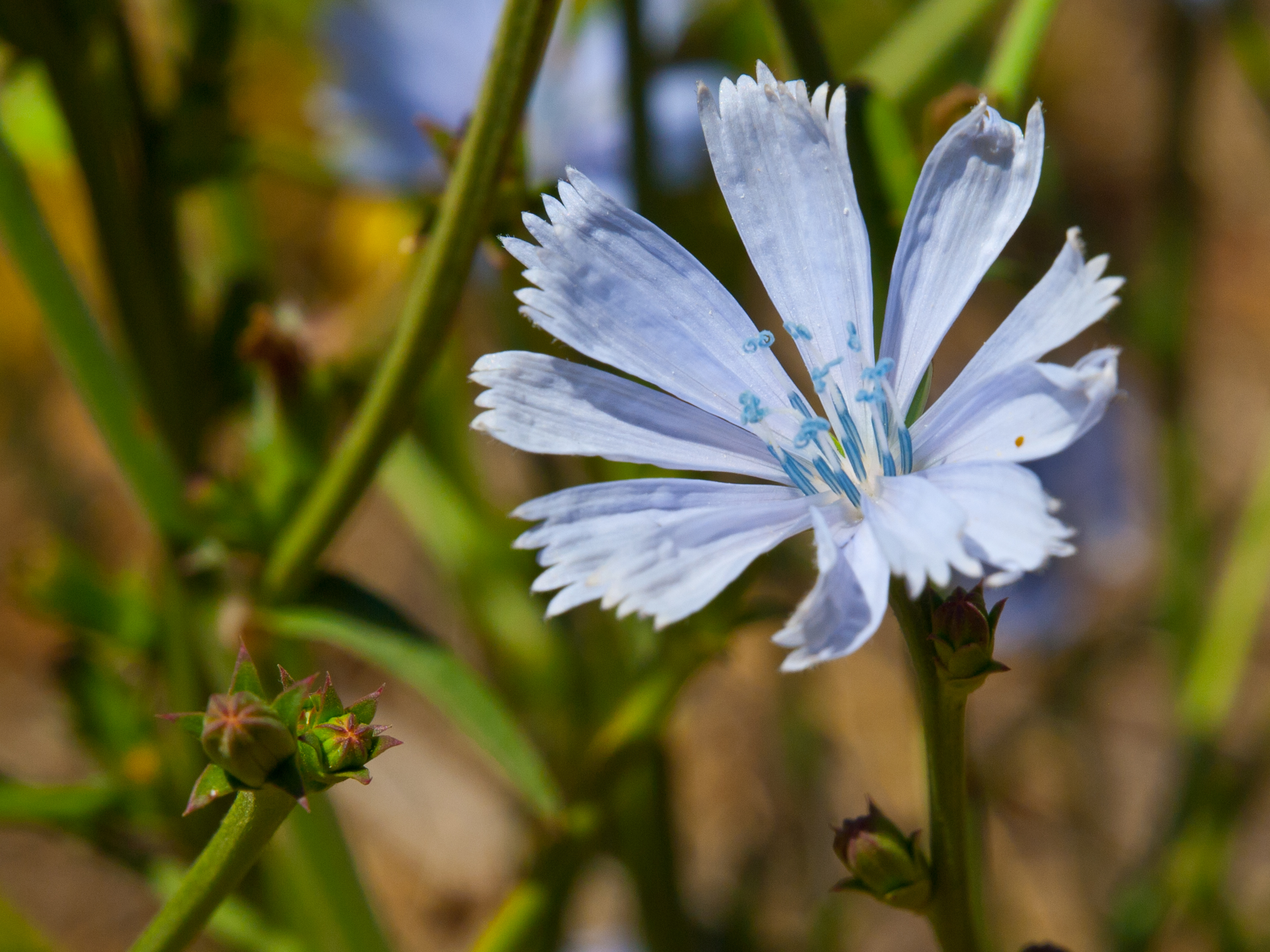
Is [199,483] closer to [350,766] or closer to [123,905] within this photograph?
[350,766]

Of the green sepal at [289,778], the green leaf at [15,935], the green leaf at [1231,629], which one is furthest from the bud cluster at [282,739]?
the green leaf at [1231,629]

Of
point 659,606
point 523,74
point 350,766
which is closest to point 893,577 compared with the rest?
point 659,606

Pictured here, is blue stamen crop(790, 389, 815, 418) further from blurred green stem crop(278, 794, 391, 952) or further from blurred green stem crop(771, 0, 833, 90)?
blurred green stem crop(278, 794, 391, 952)

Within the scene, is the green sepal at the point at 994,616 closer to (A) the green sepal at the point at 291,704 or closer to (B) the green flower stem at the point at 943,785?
(B) the green flower stem at the point at 943,785

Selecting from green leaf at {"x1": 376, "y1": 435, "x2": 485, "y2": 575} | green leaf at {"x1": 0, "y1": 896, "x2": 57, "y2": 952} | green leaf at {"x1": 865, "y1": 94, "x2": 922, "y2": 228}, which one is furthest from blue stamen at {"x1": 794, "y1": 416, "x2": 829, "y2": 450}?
green leaf at {"x1": 0, "y1": 896, "x2": 57, "y2": 952}

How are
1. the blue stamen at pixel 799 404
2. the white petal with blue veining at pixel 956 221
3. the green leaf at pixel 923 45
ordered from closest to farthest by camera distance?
1. the white petal with blue veining at pixel 956 221
2. the blue stamen at pixel 799 404
3. the green leaf at pixel 923 45

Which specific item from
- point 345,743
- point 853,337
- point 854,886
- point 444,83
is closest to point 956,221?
point 853,337
